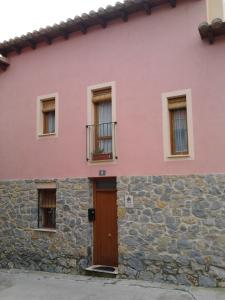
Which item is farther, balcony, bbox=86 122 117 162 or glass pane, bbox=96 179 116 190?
glass pane, bbox=96 179 116 190

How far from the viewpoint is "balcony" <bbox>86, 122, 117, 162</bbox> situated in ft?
28.7

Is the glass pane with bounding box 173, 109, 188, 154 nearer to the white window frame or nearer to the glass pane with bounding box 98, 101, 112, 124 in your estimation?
the white window frame

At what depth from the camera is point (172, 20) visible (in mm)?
8172

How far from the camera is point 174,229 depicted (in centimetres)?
763

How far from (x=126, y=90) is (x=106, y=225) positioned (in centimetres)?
379

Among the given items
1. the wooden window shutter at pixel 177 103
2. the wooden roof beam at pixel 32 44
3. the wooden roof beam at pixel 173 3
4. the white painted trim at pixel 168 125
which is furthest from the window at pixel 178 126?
the wooden roof beam at pixel 32 44

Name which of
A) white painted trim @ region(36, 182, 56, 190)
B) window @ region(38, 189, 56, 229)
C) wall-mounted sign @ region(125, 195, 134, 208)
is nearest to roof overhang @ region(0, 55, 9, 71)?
white painted trim @ region(36, 182, 56, 190)

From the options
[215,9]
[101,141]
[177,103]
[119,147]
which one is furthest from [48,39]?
[215,9]

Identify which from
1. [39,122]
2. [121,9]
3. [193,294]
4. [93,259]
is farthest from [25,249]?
[121,9]

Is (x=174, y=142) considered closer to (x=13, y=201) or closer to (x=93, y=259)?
(x=93, y=259)

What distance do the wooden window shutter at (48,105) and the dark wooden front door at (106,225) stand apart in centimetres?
293

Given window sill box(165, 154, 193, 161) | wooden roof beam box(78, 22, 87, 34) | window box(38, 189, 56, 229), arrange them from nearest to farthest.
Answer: window sill box(165, 154, 193, 161)
wooden roof beam box(78, 22, 87, 34)
window box(38, 189, 56, 229)

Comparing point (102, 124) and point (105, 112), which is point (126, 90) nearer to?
point (105, 112)

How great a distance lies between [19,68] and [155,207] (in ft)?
21.6
